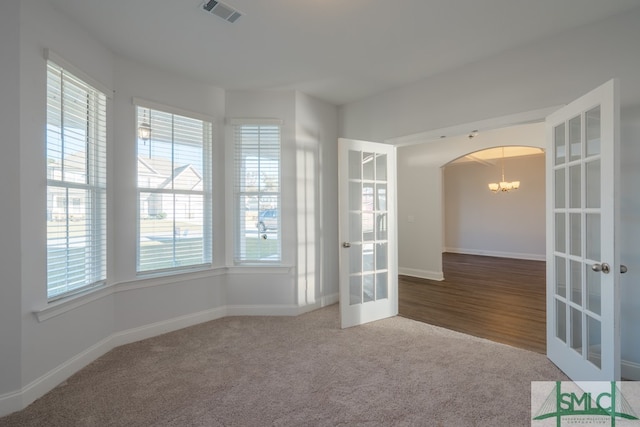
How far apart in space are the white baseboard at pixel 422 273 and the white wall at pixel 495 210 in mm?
4090

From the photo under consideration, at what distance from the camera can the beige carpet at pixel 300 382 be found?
199 centimetres

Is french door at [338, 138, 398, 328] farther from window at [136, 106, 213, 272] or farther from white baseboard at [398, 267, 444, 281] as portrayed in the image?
white baseboard at [398, 267, 444, 281]

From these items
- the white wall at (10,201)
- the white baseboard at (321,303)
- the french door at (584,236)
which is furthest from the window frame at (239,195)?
the french door at (584,236)

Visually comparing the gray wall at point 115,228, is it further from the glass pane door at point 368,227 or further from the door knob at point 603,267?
the door knob at point 603,267

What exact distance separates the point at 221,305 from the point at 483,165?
27.8 ft

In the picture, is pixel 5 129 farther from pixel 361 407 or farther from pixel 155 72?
pixel 361 407

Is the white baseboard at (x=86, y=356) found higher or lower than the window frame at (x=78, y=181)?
lower

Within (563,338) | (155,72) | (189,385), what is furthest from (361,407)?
(155,72)

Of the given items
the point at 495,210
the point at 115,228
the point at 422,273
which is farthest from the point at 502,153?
the point at 115,228

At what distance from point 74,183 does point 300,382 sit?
2379mm

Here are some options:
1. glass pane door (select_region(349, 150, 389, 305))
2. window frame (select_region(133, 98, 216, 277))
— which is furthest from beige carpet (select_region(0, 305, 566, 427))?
window frame (select_region(133, 98, 216, 277))

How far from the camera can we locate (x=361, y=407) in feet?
6.82

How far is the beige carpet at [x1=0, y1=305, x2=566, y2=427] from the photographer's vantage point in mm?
1989

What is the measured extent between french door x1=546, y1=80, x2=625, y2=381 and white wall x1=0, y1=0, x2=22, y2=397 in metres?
3.78
